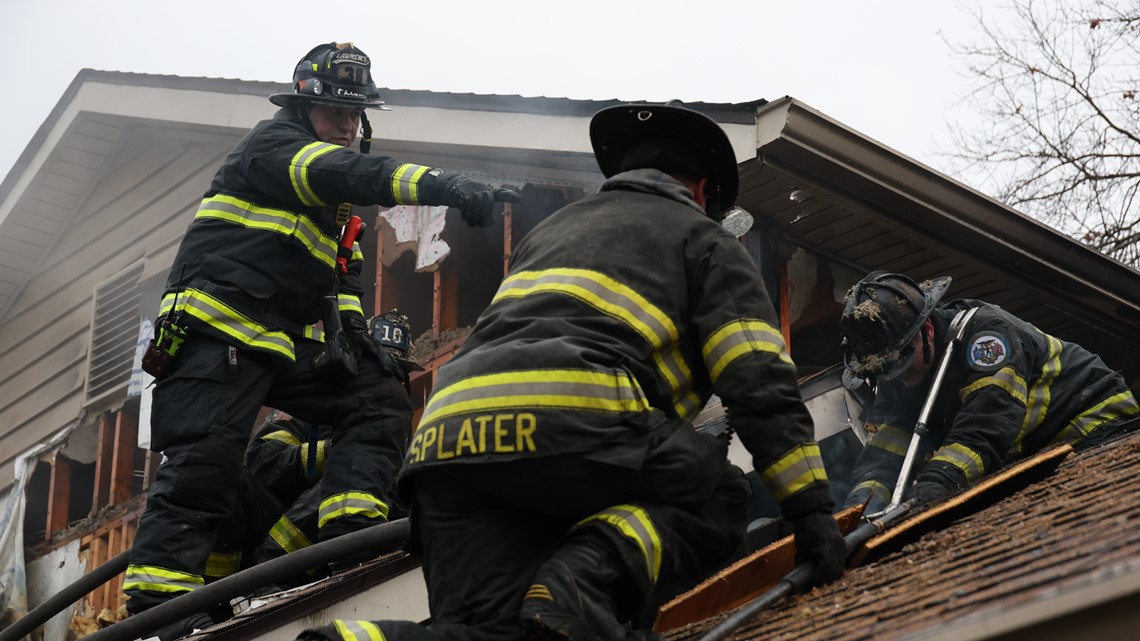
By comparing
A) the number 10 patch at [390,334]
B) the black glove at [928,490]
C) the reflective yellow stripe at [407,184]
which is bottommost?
the black glove at [928,490]

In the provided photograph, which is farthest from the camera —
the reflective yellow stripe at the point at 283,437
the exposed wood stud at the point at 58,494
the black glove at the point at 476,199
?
the exposed wood stud at the point at 58,494

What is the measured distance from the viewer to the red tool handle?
6.53 m

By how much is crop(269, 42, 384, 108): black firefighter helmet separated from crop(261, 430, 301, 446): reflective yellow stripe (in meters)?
1.67

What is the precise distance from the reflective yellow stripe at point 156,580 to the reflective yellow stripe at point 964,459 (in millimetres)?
3154

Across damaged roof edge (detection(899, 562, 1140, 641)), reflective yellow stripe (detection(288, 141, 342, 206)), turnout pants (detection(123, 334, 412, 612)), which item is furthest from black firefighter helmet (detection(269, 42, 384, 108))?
damaged roof edge (detection(899, 562, 1140, 641))

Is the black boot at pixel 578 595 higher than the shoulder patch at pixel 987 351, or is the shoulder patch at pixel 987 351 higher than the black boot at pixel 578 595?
the shoulder patch at pixel 987 351

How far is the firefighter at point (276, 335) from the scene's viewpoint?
5.68 metres

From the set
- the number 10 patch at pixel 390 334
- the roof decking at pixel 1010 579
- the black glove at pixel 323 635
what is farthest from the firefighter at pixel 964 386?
the black glove at pixel 323 635

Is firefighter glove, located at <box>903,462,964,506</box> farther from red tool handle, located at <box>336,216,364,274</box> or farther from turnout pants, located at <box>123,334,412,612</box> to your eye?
red tool handle, located at <box>336,216,364,274</box>

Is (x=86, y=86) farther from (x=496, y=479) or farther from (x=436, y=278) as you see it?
(x=496, y=479)

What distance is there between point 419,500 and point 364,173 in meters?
2.38

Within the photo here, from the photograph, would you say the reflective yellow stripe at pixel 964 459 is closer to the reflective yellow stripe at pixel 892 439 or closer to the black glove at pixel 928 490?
the black glove at pixel 928 490

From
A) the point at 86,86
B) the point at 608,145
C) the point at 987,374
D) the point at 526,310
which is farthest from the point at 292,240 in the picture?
the point at 86,86

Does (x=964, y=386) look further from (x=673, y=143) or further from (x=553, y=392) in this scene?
(x=553, y=392)
